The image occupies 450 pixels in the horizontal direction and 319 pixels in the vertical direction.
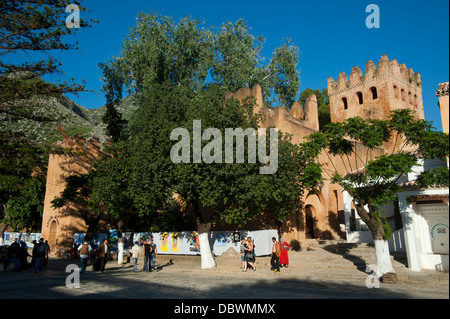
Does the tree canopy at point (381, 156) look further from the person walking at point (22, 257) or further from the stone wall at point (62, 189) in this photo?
the stone wall at point (62, 189)

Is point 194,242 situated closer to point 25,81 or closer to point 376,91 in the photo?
point 25,81

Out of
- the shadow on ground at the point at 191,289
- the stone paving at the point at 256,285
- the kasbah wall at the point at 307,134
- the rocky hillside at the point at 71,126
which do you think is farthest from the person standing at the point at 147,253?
the rocky hillside at the point at 71,126

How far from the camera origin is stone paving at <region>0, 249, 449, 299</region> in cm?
842

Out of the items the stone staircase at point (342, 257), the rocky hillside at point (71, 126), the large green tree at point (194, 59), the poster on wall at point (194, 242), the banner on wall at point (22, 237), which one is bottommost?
the stone staircase at point (342, 257)

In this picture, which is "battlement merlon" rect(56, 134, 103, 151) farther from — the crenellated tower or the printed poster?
the crenellated tower

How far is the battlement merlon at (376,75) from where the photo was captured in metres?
34.1

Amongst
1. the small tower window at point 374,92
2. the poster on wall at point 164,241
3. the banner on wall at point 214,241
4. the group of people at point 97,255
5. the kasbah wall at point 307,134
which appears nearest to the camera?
the group of people at point 97,255

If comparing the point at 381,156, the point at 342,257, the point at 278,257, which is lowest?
the point at 342,257

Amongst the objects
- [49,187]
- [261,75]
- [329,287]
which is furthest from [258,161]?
[49,187]

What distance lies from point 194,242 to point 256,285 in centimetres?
713

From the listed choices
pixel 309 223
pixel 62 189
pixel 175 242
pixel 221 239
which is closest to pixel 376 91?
pixel 309 223

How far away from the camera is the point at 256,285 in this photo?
10.3 m

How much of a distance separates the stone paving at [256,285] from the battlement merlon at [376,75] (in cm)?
2602

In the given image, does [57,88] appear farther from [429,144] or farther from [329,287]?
[429,144]
